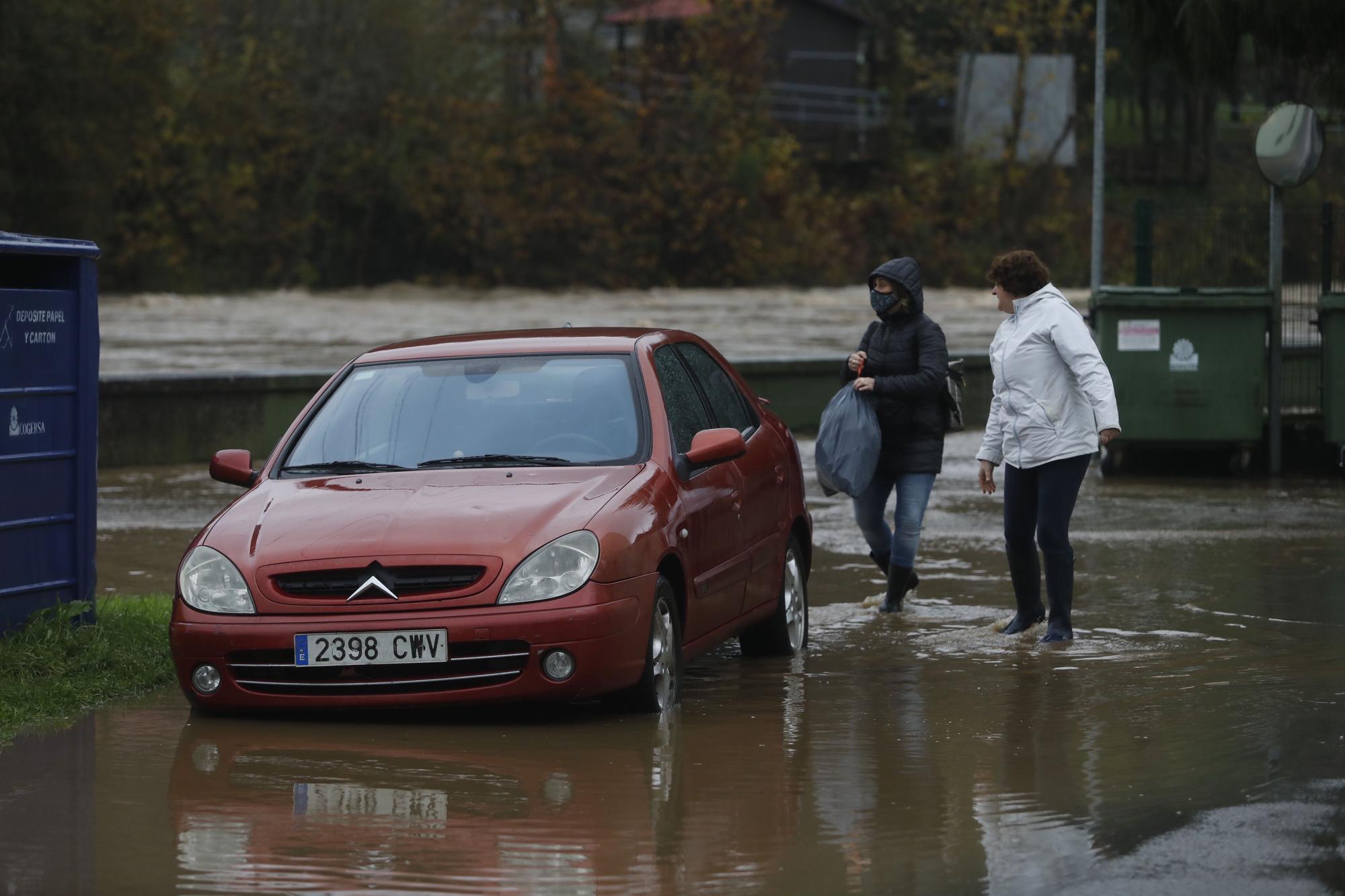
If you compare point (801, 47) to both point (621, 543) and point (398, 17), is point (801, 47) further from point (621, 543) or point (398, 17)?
point (621, 543)

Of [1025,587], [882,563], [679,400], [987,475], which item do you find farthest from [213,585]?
[882,563]

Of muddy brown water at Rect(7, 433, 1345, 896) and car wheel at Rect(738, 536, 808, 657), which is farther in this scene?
car wheel at Rect(738, 536, 808, 657)

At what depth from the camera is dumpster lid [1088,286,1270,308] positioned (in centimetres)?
1578

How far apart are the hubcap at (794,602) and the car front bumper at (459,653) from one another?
187 cm

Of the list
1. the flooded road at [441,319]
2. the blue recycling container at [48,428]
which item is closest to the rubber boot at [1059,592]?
the blue recycling container at [48,428]

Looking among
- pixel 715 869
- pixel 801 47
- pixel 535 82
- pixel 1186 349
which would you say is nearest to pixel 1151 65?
pixel 1186 349

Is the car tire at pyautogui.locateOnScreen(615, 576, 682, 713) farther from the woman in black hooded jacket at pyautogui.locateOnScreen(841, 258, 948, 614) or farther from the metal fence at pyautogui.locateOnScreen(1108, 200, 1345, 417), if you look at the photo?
the metal fence at pyautogui.locateOnScreen(1108, 200, 1345, 417)

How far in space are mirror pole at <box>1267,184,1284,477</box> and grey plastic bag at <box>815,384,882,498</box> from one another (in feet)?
24.2

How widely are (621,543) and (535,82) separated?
48898 millimetres

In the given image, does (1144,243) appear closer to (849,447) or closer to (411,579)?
(849,447)

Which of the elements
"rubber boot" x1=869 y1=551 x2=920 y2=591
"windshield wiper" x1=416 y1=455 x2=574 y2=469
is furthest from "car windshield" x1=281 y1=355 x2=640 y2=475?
"rubber boot" x1=869 y1=551 x2=920 y2=591

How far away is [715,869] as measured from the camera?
496 cm

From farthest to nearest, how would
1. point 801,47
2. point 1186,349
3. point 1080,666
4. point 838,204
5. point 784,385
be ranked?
point 801,47 → point 838,204 → point 784,385 → point 1186,349 → point 1080,666

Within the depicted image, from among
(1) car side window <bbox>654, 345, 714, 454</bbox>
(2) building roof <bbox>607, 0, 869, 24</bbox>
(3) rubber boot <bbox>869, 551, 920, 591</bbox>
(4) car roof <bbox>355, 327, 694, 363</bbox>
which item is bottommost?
(3) rubber boot <bbox>869, 551, 920, 591</bbox>
